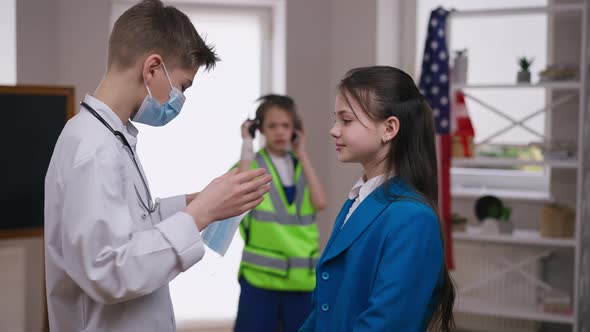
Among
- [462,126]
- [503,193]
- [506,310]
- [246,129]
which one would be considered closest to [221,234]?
[246,129]

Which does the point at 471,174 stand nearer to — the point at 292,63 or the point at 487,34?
the point at 487,34

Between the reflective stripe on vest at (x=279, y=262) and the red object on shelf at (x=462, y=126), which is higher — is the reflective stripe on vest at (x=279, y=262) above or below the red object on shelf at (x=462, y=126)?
below

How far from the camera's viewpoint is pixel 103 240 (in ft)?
3.65

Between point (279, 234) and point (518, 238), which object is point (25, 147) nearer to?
point (279, 234)

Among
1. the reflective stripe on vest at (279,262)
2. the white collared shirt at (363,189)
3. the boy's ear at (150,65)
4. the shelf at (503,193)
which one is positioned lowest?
the reflective stripe on vest at (279,262)

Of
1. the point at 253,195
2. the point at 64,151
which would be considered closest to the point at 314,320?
the point at 253,195

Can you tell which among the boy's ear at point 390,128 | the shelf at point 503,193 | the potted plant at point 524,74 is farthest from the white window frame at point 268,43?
the boy's ear at point 390,128

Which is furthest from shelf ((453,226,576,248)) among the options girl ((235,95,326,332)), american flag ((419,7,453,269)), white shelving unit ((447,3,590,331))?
girl ((235,95,326,332))

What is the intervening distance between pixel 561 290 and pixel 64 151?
11.2 feet

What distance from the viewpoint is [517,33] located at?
13.1ft

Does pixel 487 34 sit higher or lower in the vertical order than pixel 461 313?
higher

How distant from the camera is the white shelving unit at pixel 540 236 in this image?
10.6ft

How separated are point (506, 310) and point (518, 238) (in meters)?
0.44

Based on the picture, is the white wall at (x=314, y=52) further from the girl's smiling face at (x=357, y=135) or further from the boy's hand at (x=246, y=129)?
the girl's smiling face at (x=357, y=135)
